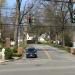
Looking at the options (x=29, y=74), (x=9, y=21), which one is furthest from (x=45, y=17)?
(x=29, y=74)

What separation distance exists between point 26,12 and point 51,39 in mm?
88423

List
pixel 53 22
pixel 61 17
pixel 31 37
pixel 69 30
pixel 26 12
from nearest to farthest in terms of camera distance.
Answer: pixel 26 12, pixel 61 17, pixel 53 22, pixel 69 30, pixel 31 37

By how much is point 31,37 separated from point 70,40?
285 ft

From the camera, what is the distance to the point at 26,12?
7238 centimetres

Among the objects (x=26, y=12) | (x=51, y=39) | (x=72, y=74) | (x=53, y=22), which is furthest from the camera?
(x=51, y=39)

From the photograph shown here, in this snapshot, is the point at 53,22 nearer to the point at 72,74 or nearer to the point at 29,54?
the point at 29,54

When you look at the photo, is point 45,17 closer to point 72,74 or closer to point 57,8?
point 57,8

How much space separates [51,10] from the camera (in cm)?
9206

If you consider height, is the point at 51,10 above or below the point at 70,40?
above

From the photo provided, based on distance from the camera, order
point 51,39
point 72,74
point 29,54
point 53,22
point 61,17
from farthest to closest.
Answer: point 51,39 → point 53,22 → point 61,17 → point 29,54 → point 72,74

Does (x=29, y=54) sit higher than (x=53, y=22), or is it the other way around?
(x=53, y=22)

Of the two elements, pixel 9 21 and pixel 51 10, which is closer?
pixel 51 10

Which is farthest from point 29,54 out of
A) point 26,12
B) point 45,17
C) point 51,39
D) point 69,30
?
point 51,39

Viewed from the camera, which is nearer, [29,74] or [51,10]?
[29,74]
